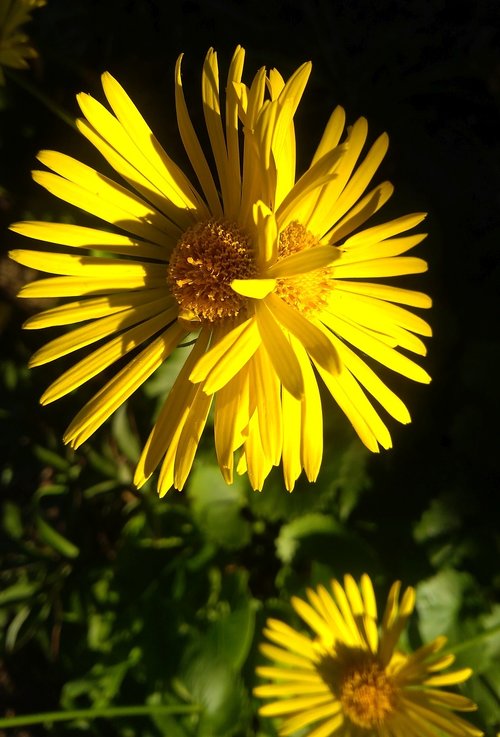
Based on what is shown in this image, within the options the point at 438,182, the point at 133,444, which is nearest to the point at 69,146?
the point at 133,444

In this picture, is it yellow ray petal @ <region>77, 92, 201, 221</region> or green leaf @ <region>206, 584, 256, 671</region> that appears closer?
yellow ray petal @ <region>77, 92, 201, 221</region>

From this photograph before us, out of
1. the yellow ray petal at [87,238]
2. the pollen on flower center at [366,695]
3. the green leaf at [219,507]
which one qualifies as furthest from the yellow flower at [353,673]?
the yellow ray petal at [87,238]

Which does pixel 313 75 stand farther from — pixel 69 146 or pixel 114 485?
pixel 114 485

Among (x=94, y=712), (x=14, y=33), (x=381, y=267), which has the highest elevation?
(x=14, y=33)

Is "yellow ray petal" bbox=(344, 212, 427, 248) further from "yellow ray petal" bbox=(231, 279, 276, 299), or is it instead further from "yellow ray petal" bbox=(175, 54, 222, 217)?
"yellow ray petal" bbox=(175, 54, 222, 217)

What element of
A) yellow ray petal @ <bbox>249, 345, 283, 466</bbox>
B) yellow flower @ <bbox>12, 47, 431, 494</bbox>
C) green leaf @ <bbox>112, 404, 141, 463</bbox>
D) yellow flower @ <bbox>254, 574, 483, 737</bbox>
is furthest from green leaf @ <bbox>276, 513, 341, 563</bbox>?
yellow ray petal @ <bbox>249, 345, 283, 466</bbox>

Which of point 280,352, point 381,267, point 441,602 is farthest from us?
point 441,602

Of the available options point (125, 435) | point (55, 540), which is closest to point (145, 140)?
point (125, 435)

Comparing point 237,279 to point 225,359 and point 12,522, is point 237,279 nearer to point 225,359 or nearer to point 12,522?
point 225,359
